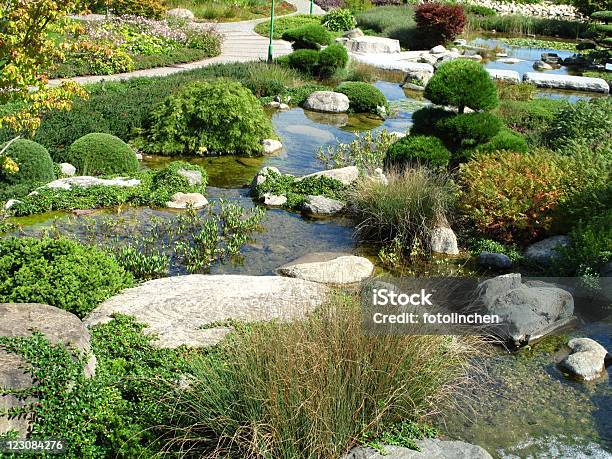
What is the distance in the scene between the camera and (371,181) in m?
9.94

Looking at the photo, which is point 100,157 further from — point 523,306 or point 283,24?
point 283,24

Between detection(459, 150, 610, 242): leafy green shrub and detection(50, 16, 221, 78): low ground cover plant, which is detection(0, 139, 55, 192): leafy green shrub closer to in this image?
detection(459, 150, 610, 242): leafy green shrub

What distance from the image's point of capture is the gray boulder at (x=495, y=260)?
8820mm

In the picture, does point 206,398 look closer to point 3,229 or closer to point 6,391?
point 6,391

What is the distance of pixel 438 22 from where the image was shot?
95.3 ft

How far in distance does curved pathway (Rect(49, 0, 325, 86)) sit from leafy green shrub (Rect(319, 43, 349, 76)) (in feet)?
7.00

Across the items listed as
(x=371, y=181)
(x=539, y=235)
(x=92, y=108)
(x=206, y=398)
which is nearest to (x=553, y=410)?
(x=206, y=398)

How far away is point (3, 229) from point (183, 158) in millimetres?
4744

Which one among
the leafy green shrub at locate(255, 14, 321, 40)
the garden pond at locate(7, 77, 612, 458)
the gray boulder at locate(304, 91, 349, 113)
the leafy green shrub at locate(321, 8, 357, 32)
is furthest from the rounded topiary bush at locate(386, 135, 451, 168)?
the leafy green shrub at locate(321, 8, 357, 32)

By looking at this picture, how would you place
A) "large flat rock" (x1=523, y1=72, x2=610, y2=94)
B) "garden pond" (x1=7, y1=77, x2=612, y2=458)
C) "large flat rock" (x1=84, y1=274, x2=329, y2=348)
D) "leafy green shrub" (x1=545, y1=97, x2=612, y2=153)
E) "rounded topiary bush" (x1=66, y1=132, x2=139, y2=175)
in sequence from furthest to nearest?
"large flat rock" (x1=523, y1=72, x2=610, y2=94), "rounded topiary bush" (x1=66, y1=132, x2=139, y2=175), "leafy green shrub" (x1=545, y1=97, x2=612, y2=153), "large flat rock" (x1=84, y1=274, x2=329, y2=348), "garden pond" (x1=7, y1=77, x2=612, y2=458)

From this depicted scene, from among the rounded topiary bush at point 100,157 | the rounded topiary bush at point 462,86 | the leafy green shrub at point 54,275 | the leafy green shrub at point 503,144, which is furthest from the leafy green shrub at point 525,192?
the rounded topiary bush at point 100,157

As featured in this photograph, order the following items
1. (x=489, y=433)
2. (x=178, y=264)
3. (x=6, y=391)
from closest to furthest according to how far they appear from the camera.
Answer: (x=6, y=391), (x=489, y=433), (x=178, y=264)

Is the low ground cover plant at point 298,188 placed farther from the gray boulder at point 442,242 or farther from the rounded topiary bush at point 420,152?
the gray boulder at point 442,242

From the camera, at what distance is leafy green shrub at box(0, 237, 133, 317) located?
20.9 feet
